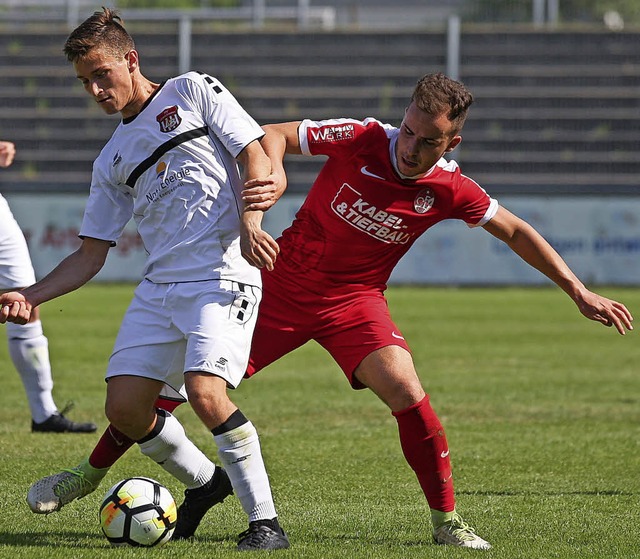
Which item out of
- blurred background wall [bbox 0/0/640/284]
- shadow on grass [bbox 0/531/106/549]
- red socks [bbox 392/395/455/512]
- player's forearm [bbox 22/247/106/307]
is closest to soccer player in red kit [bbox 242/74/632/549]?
red socks [bbox 392/395/455/512]

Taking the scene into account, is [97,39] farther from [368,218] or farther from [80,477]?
[80,477]

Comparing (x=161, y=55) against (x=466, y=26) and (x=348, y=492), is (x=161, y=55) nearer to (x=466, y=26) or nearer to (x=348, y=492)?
(x=466, y=26)

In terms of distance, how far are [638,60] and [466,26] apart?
5022 mm

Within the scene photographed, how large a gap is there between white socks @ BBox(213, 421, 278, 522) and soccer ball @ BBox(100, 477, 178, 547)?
445 mm

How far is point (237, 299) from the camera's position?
16.3 ft

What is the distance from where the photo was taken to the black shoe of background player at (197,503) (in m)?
5.38

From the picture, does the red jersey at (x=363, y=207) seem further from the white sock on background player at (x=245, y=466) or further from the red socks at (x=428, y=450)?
the white sock on background player at (x=245, y=466)

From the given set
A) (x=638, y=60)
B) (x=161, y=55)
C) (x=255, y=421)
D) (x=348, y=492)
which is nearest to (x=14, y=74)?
(x=161, y=55)

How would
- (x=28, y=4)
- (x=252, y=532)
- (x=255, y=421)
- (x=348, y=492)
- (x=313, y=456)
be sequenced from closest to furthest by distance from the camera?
1. (x=252, y=532)
2. (x=348, y=492)
3. (x=313, y=456)
4. (x=255, y=421)
5. (x=28, y=4)

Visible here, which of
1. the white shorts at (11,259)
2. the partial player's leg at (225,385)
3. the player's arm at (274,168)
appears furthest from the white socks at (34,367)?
the partial player's leg at (225,385)

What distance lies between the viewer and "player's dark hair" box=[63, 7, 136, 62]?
4.91m

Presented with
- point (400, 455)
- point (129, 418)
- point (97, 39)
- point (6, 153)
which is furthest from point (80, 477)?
point (6, 153)

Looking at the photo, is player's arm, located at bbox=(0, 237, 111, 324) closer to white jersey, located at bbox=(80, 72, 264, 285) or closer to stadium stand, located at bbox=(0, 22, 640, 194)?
white jersey, located at bbox=(80, 72, 264, 285)

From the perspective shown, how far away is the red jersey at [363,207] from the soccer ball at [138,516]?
4.13 ft
